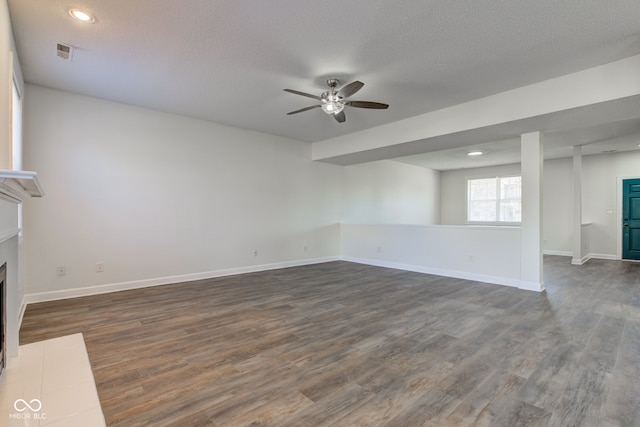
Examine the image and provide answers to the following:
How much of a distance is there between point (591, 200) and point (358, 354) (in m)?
8.45

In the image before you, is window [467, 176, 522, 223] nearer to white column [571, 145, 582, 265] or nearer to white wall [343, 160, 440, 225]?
white wall [343, 160, 440, 225]

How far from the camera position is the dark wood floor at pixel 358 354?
68.1 inches

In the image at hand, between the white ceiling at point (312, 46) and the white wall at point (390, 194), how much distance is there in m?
3.74

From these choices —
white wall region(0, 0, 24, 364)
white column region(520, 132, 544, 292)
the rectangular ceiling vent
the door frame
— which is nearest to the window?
the door frame

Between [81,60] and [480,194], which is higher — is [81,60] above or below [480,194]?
above

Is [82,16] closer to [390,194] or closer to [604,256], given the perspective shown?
[390,194]

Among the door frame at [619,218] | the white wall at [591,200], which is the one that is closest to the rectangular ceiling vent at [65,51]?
the white wall at [591,200]

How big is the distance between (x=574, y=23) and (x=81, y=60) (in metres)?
4.69

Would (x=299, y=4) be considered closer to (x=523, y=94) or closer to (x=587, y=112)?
(x=523, y=94)

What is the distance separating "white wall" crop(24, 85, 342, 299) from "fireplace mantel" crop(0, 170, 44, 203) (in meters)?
2.38

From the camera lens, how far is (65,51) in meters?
2.95

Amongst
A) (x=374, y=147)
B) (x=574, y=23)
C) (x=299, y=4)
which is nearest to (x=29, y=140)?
(x=299, y=4)

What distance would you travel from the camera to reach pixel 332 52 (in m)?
2.95

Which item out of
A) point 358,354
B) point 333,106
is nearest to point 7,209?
point 358,354
